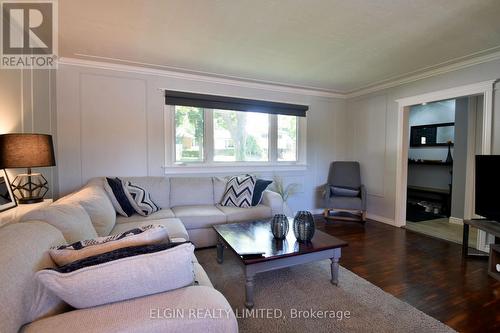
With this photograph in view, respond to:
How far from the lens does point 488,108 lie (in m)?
2.96

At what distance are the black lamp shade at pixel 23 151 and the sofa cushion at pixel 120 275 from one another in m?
1.47

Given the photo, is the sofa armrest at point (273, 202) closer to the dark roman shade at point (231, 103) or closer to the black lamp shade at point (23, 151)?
the dark roman shade at point (231, 103)

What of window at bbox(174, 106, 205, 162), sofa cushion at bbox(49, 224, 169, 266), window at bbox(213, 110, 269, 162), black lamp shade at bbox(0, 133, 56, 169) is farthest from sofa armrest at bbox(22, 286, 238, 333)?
window at bbox(213, 110, 269, 162)

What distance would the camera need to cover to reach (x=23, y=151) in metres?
1.86

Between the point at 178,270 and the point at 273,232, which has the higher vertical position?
the point at 178,270

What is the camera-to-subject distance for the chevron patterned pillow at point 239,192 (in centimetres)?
338

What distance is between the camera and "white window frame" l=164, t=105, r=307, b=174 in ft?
12.1

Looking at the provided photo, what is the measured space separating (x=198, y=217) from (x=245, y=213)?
A: 60 centimetres

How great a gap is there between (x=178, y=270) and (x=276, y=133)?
12.0ft

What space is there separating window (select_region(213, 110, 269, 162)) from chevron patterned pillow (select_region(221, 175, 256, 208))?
0.68 meters

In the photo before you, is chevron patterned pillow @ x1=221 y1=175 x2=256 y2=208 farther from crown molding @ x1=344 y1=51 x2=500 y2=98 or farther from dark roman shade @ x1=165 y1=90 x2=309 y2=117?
crown molding @ x1=344 y1=51 x2=500 y2=98

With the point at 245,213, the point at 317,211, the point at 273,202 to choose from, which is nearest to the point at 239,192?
the point at 245,213

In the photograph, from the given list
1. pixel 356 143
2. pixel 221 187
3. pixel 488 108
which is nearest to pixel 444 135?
pixel 356 143

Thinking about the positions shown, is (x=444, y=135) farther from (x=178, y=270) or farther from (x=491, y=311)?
(x=178, y=270)
